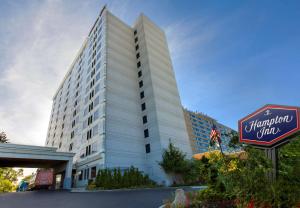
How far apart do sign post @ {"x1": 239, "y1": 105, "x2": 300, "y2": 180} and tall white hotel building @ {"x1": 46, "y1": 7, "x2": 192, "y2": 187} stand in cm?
2334

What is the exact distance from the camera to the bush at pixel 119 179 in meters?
24.2

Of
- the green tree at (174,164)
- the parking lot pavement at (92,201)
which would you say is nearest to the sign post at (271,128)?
the parking lot pavement at (92,201)

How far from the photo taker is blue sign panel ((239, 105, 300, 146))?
20.8ft

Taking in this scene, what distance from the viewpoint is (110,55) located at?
123ft

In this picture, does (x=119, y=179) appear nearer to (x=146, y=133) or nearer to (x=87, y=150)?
(x=87, y=150)

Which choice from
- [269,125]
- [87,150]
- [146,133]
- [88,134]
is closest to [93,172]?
[87,150]

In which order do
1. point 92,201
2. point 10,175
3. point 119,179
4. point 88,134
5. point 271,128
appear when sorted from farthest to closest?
point 10,175 < point 88,134 < point 119,179 < point 92,201 < point 271,128

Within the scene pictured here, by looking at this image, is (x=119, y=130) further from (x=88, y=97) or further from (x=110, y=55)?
(x=110, y=55)

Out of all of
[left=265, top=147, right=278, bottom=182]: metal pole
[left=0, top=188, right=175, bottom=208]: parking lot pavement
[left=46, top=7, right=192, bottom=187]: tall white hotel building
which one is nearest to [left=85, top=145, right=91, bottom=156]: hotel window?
[left=46, top=7, right=192, bottom=187]: tall white hotel building

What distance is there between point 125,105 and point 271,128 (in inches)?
1149

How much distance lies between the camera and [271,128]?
22.2 ft

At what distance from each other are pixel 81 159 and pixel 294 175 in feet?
110

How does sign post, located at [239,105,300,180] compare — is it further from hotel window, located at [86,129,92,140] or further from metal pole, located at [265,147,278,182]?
hotel window, located at [86,129,92,140]

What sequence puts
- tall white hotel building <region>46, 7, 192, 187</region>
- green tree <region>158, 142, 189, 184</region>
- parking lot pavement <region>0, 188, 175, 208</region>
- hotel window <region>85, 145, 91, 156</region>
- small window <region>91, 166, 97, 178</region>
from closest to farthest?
parking lot pavement <region>0, 188, 175, 208</region> < small window <region>91, 166, 97, 178</region> < green tree <region>158, 142, 189, 184</region> < tall white hotel building <region>46, 7, 192, 187</region> < hotel window <region>85, 145, 91, 156</region>
